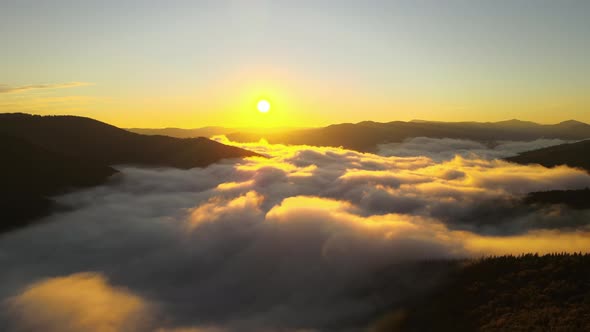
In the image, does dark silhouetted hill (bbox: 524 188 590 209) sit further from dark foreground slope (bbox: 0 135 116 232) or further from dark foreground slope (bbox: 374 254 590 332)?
dark foreground slope (bbox: 0 135 116 232)

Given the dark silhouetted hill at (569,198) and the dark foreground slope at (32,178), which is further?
the dark silhouetted hill at (569,198)

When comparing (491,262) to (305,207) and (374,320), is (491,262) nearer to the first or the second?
(374,320)

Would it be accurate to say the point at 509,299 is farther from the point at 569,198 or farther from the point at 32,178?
the point at 32,178

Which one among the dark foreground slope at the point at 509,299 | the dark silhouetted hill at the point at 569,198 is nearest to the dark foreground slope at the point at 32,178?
the dark foreground slope at the point at 509,299

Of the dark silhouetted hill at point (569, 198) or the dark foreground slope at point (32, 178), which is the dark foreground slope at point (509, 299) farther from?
the dark foreground slope at point (32, 178)

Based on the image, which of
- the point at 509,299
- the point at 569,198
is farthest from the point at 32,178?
the point at 569,198

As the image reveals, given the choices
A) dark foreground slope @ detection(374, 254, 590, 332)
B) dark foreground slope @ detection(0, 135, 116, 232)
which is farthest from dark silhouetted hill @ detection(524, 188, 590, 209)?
dark foreground slope @ detection(0, 135, 116, 232)

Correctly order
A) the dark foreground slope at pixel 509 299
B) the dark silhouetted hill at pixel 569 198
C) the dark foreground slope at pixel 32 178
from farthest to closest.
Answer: the dark silhouetted hill at pixel 569 198
the dark foreground slope at pixel 32 178
the dark foreground slope at pixel 509 299
